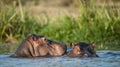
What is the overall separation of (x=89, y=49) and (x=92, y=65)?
95cm

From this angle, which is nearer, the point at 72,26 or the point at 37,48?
the point at 37,48

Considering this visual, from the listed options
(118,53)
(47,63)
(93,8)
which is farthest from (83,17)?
(47,63)

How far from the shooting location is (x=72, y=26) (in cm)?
1123

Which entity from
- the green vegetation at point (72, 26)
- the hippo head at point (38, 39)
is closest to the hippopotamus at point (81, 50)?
the hippo head at point (38, 39)

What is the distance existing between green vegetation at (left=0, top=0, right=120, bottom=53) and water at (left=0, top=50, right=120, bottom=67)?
187 cm

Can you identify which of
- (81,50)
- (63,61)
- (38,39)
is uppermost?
(38,39)

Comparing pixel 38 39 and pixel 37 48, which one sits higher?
pixel 38 39

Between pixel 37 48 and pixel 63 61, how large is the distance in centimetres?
85

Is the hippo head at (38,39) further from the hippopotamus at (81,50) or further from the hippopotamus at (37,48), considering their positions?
the hippopotamus at (81,50)

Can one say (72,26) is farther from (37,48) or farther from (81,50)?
(81,50)

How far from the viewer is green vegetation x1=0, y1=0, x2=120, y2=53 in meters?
10.8

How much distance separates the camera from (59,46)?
8477mm

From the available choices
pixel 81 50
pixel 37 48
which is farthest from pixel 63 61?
pixel 37 48

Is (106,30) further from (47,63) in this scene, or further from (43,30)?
(47,63)
